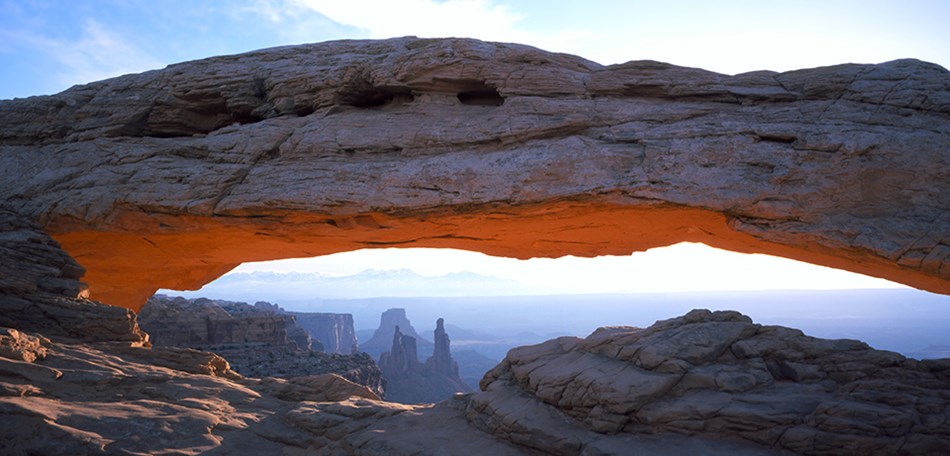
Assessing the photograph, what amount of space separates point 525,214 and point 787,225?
19.9ft

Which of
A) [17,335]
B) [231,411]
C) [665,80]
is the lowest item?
[231,411]

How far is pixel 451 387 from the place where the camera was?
90688 millimetres

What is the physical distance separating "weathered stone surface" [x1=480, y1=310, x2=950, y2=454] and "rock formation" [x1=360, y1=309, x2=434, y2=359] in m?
142

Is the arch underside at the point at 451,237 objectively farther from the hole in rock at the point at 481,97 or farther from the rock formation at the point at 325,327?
the rock formation at the point at 325,327

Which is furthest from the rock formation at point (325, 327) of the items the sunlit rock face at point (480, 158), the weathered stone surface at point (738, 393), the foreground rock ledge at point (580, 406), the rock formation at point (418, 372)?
the weathered stone surface at point (738, 393)

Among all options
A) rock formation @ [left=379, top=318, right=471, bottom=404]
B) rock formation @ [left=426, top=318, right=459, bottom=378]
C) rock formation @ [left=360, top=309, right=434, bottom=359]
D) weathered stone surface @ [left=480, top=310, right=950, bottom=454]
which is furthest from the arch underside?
rock formation @ [left=360, top=309, right=434, bottom=359]

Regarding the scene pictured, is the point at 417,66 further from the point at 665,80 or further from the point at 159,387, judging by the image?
the point at 159,387

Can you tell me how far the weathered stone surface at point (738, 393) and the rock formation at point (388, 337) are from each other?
14160 centimetres

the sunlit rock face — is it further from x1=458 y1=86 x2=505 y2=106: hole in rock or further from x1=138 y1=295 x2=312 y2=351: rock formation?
x1=138 y1=295 x2=312 y2=351: rock formation

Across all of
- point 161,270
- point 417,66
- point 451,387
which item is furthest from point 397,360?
point 417,66

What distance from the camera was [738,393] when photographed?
1014 cm

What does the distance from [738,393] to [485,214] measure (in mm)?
7169

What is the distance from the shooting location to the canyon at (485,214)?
1022 centimetres

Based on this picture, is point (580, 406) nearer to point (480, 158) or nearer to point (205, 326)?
point (480, 158)
